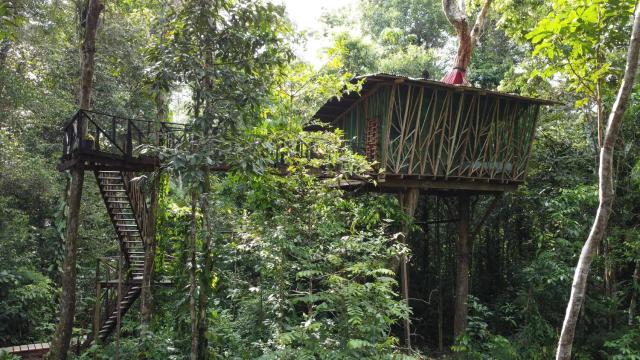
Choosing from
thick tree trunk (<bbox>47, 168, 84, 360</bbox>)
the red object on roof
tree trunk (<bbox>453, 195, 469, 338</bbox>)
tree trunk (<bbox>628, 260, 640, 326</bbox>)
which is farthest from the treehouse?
thick tree trunk (<bbox>47, 168, 84, 360</bbox>)

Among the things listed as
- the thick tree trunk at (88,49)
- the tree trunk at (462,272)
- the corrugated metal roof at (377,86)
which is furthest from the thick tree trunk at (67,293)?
the tree trunk at (462,272)

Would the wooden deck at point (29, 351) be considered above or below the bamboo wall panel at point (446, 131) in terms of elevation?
below

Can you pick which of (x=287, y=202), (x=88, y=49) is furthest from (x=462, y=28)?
(x=88, y=49)

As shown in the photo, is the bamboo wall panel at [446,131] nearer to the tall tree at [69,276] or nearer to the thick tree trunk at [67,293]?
the tall tree at [69,276]

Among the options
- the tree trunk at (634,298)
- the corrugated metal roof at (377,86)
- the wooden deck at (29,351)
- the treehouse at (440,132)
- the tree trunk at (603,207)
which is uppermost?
the corrugated metal roof at (377,86)

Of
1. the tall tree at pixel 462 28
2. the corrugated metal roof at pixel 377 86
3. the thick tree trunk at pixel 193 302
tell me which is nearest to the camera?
the thick tree trunk at pixel 193 302

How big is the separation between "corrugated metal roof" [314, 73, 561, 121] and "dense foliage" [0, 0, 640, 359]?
799mm

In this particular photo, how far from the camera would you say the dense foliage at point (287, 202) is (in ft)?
17.0

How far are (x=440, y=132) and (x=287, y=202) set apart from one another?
16.9 feet

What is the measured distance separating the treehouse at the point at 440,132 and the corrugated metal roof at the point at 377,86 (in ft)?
0.06

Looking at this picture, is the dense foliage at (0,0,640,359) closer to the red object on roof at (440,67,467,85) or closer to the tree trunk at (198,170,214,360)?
the tree trunk at (198,170,214,360)

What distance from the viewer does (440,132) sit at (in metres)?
9.77

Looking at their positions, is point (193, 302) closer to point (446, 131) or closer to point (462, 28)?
point (446, 131)

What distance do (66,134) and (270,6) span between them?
13.5 ft
